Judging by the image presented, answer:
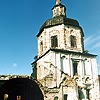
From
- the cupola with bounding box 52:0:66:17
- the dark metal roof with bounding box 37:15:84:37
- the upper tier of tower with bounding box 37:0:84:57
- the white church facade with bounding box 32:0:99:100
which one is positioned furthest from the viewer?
the cupola with bounding box 52:0:66:17

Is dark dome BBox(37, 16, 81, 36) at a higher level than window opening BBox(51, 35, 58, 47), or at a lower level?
higher

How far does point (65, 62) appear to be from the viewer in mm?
Result: 23219

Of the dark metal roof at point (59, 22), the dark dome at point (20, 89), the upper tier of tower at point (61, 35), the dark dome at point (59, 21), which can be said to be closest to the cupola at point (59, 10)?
the upper tier of tower at point (61, 35)

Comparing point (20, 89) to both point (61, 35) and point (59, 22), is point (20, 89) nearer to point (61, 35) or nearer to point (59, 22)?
point (61, 35)

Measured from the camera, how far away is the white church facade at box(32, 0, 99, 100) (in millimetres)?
21578

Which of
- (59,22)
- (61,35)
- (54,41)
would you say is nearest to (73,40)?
(61,35)

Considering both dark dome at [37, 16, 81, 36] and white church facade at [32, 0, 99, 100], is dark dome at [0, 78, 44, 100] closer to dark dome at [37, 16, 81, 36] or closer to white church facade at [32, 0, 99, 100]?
white church facade at [32, 0, 99, 100]

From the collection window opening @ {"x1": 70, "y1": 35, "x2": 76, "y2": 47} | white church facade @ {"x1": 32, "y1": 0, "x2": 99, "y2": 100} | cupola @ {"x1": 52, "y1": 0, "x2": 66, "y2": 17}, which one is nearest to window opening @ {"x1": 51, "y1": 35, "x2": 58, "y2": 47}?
white church facade @ {"x1": 32, "y1": 0, "x2": 99, "y2": 100}

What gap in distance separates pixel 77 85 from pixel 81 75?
5.94 ft

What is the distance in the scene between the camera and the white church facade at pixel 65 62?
850 inches

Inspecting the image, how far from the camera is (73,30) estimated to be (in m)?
24.8

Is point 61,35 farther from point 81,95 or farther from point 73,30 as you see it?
point 81,95

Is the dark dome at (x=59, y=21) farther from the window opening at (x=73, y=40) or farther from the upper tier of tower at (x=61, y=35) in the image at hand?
the window opening at (x=73, y=40)

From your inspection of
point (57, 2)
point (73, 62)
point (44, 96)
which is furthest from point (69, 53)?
point (57, 2)
